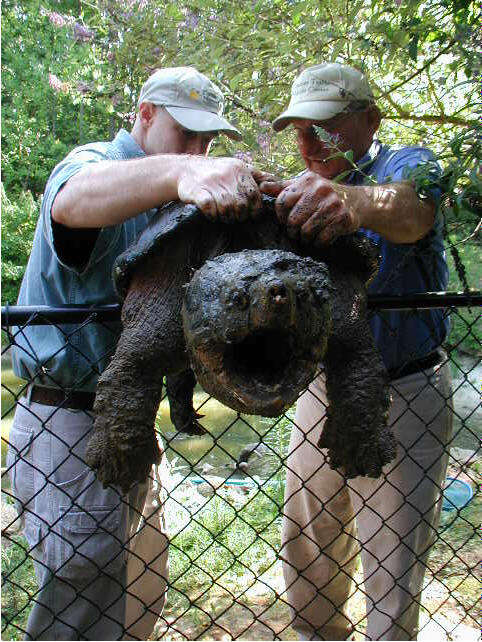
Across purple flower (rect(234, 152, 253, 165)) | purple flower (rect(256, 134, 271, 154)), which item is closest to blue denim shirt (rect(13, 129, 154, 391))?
purple flower (rect(234, 152, 253, 165))

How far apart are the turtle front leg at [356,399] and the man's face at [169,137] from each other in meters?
0.92

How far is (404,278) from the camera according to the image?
1.93 metres

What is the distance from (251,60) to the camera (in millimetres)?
2967

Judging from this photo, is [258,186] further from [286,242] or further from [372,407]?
[372,407]

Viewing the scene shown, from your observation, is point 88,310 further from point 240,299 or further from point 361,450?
point 361,450

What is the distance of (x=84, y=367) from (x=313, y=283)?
88 centimetres

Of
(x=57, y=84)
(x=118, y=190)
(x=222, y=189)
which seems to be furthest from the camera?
(x=57, y=84)

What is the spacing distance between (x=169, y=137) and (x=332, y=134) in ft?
1.78

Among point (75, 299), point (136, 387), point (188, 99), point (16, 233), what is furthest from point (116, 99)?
point (16, 233)

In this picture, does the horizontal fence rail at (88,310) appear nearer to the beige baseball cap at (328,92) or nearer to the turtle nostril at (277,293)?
the turtle nostril at (277,293)

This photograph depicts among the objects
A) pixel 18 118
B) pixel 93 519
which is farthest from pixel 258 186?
pixel 18 118

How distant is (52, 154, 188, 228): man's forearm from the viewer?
4.19ft

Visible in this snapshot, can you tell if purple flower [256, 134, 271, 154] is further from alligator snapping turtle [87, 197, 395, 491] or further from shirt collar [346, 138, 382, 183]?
alligator snapping turtle [87, 197, 395, 491]

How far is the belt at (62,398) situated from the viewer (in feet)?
5.67
